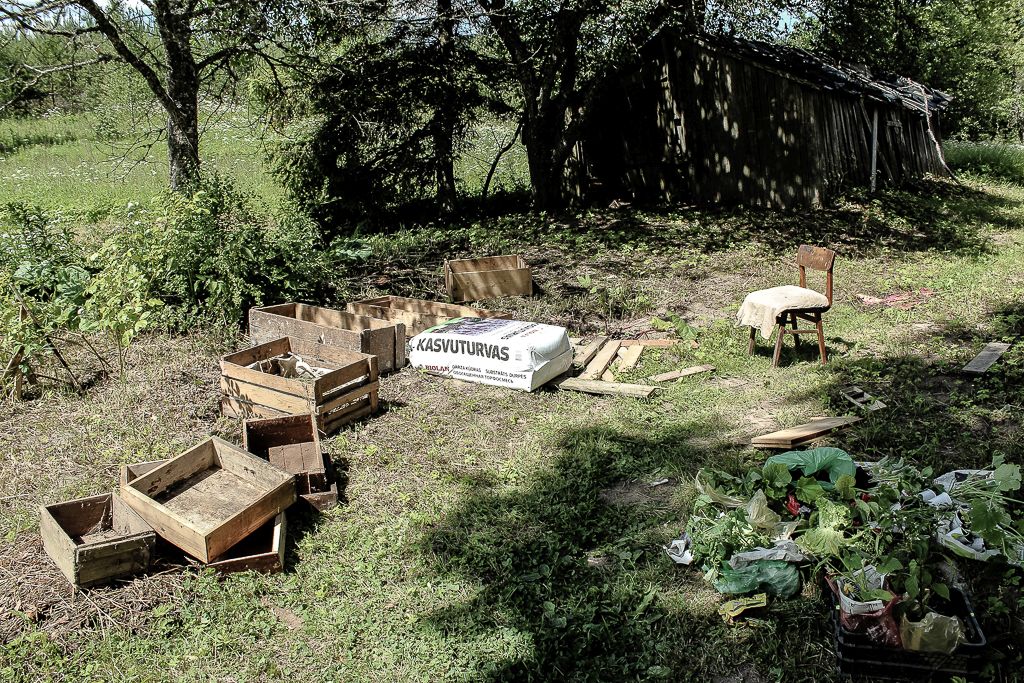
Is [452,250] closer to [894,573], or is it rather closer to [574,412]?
[574,412]

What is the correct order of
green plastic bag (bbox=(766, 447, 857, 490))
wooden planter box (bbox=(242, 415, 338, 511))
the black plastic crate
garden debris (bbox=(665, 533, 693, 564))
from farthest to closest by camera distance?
1. wooden planter box (bbox=(242, 415, 338, 511))
2. green plastic bag (bbox=(766, 447, 857, 490))
3. garden debris (bbox=(665, 533, 693, 564))
4. the black plastic crate

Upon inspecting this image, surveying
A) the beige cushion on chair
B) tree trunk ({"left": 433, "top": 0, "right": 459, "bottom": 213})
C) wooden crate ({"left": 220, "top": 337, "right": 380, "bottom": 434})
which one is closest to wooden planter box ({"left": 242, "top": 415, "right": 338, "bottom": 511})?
wooden crate ({"left": 220, "top": 337, "right": 380, "bottom": 434})

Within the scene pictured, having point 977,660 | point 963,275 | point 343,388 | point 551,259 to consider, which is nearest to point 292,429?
point 343,388

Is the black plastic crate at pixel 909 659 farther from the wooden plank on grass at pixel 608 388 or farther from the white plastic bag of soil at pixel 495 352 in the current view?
the white plastic bag of soil at pixel 495 352

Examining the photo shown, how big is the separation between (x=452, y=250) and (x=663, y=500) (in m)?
7.37

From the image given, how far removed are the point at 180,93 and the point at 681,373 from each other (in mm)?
8288

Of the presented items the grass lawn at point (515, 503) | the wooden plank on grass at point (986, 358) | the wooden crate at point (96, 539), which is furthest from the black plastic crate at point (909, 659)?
the wooden crate at point (96, 539)

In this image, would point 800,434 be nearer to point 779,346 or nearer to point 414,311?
point 779,346

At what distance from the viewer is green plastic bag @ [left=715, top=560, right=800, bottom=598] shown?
395 centimetres

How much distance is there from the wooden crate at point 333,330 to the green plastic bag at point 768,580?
415 centimetres

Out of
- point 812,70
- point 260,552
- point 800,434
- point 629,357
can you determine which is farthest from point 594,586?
point 812,70

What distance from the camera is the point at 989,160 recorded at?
1967cm

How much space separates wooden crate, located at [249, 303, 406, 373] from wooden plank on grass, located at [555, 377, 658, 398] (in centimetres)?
161

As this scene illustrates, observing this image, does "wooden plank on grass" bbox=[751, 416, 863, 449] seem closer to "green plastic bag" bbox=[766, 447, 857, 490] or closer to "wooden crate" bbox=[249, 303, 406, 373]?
"green plastic bag" bbox=[766, 447, 857, 490]
